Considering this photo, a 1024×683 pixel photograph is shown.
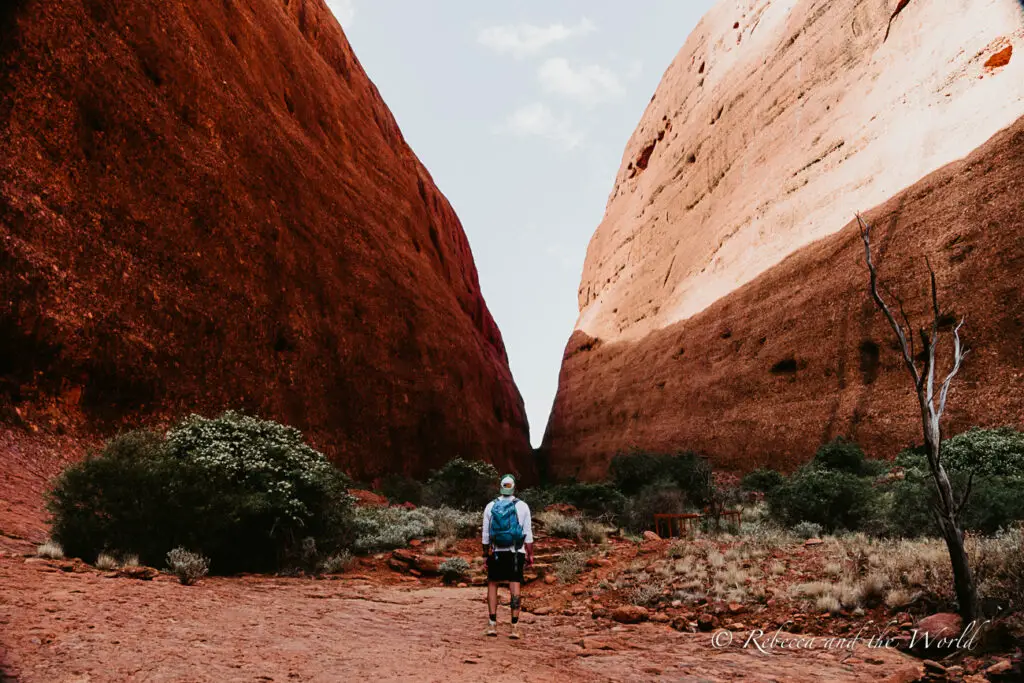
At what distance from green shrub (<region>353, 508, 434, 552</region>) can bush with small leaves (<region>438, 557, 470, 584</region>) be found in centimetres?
163

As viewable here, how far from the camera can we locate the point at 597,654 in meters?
4.93

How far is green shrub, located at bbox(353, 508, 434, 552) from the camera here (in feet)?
31.9

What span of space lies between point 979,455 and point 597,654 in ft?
35.7

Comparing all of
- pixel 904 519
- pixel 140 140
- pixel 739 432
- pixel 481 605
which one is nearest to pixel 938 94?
pixel 739 432

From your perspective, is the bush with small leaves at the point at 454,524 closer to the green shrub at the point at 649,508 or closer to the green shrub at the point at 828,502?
the green shrub at the point at 649,508

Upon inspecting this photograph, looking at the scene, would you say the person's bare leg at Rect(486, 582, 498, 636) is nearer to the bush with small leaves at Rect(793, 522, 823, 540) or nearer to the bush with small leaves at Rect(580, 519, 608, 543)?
the bush with small leaves at Rect(580, 519, 608, 543)

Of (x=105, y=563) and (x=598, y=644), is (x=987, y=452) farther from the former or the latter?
(x=105, y=563)

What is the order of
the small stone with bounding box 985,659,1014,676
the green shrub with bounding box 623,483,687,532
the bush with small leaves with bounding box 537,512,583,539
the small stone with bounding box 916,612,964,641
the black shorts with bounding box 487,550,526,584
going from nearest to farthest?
the small stone with bounding box 985,659,1014,676 < the small stone with bounding box 916,612,964,641 < the black shorts with bounding box 487,550,526,584 < the bush with small leaves with bounding box 537,512,583,539 < the green shrub with bounding box 623,483,687,532

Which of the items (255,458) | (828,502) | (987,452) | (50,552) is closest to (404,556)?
(255,458)

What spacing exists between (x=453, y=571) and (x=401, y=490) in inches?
390

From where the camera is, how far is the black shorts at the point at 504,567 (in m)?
5.52

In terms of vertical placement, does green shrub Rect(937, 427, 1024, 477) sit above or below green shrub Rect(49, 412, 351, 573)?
above

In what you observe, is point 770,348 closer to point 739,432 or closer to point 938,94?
point 739,432
